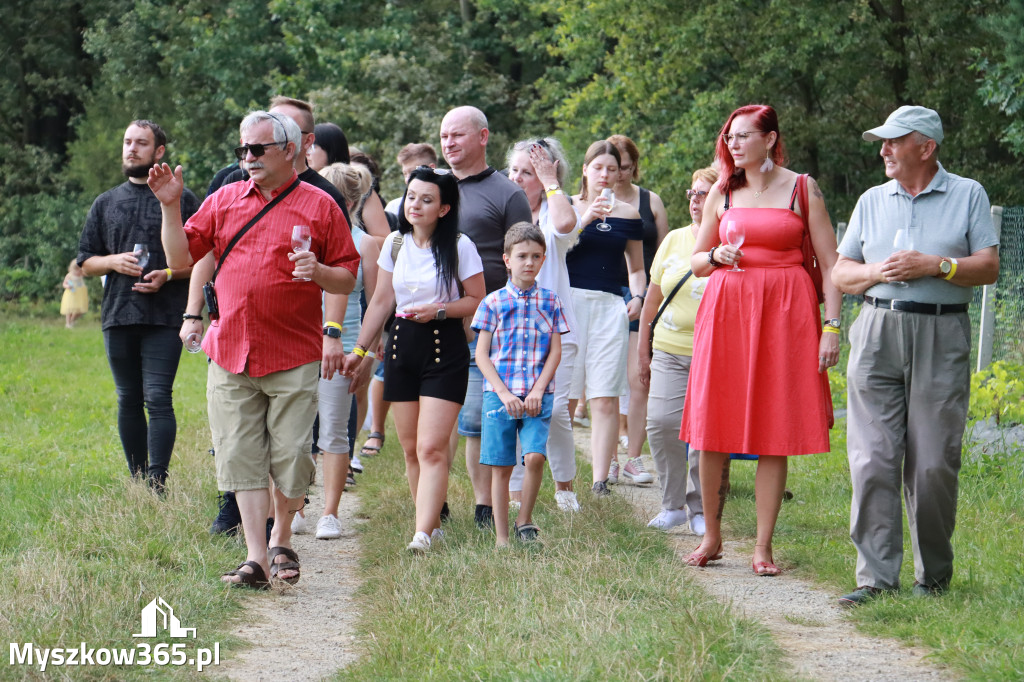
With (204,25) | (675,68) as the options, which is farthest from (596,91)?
(204,25)

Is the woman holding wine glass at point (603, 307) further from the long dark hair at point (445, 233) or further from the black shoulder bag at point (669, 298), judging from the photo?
the long dark hair at point (445, 233)

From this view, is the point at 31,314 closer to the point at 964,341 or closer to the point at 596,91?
the point at 596,91

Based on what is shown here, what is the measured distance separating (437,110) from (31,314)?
33.4 ft

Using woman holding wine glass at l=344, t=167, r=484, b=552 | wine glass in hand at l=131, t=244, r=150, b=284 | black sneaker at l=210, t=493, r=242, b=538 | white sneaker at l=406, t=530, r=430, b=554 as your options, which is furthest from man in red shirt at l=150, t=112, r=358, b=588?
wine glass in hand at l=131, t=244, r=150, b=284

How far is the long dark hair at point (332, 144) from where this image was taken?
7.79m

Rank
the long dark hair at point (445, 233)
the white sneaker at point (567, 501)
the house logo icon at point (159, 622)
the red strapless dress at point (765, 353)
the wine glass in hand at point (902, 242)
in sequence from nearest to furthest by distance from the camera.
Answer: the house logo icon at point (159, 622) < the wine glass in hand at point (902, 242) < the red strapless dress at point (765, 353) < the long dark hair at point (445, 233) < the white sneaker at point (567, 501)

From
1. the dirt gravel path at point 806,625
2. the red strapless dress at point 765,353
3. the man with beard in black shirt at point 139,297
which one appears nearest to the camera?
the dirt gravel path at point 806,625

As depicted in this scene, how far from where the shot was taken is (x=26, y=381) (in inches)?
574

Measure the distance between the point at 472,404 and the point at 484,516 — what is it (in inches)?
24.2

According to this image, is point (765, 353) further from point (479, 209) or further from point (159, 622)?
point (159, 622)

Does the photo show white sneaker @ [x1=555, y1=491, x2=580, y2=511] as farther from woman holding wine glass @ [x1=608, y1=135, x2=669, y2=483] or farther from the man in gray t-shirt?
woman holding wine glass @ [x1=608, y1=135, x2=669, y2=483]

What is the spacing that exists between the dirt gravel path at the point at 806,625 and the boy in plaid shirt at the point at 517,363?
3.06ft

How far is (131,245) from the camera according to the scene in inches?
289

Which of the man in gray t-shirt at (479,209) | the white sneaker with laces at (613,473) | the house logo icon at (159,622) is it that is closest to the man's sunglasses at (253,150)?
the man in gray t-shirt at (479,209)
